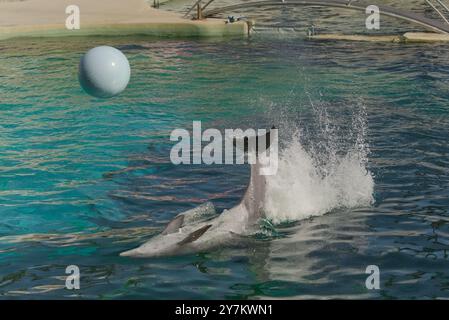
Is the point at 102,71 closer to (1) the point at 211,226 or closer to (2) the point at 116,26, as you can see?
(1) the point at 211,226

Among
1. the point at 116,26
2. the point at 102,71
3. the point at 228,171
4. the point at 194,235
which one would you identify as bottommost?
the point at 194,235

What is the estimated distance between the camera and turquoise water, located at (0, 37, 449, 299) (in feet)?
20.5

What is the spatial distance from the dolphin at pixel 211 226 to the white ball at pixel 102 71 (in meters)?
1.53

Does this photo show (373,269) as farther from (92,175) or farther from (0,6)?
(0,6)

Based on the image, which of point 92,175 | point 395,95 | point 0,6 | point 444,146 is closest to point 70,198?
point 92,175

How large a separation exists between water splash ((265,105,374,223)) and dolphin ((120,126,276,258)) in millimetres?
309

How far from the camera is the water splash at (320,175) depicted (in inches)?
306

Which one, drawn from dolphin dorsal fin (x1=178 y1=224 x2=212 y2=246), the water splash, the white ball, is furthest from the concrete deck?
dolphin dorsal fin (x1=178 y1=224 x2=212 y2=246)

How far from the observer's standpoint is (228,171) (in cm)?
924

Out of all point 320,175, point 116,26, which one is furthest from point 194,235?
point 116,26

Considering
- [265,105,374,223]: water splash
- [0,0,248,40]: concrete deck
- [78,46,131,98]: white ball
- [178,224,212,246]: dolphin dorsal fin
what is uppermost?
[0,0,248,40]: concrete deck

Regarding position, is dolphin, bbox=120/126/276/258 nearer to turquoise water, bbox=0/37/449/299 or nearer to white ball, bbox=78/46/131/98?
turquoise water, bbox=0/37/449/299

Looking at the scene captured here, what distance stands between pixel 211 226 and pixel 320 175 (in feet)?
7.18
